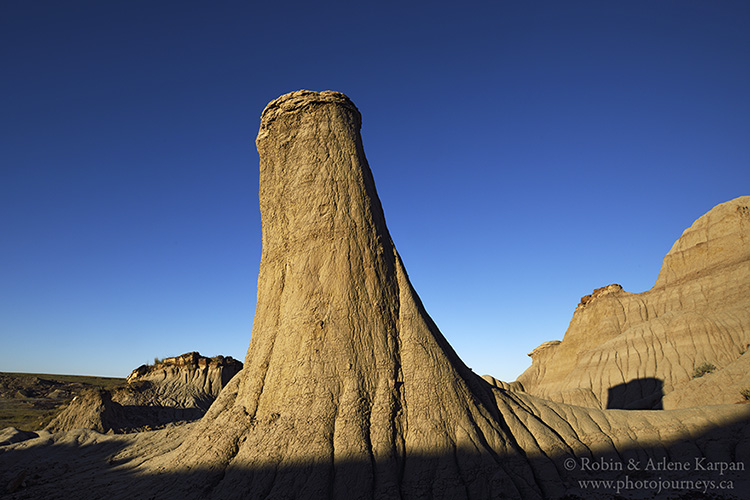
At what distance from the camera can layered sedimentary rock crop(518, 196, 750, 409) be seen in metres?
32.7

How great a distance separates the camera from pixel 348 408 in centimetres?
973

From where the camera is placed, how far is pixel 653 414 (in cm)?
1234

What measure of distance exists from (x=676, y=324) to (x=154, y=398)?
4559 cm

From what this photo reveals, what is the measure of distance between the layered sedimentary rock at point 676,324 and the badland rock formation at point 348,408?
1786 centimetres

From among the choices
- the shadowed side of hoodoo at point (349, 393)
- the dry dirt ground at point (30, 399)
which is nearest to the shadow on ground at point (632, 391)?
the shadowed side of hoodoo at point (349, 393)

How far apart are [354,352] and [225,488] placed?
13.1 feet

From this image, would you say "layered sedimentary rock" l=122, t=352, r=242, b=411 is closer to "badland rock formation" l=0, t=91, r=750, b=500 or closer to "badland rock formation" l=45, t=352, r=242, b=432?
"badland rock formation" l=45, t=352, r=242, b=432

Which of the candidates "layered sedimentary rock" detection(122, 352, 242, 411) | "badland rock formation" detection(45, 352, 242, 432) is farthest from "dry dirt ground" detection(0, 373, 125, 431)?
"layered sedimentary rock" detection(122, 352, 242, 411)

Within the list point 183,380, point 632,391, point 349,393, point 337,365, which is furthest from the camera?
point 183,380

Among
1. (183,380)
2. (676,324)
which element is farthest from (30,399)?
(676,324)

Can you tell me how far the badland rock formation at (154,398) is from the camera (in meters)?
26.6

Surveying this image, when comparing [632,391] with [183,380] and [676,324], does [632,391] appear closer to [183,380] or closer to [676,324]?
[676,324]

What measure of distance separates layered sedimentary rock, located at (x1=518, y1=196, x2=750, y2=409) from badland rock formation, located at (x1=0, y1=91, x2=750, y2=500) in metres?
17.9

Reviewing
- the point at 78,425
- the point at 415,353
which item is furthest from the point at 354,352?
the point at 78,425
